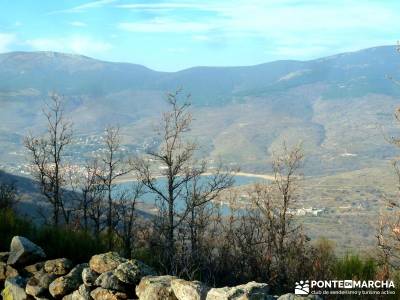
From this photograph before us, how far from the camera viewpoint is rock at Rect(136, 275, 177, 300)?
23.0 feet

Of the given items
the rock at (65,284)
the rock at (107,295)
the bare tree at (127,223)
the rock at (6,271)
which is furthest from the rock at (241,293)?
the bare tree at (127,223)

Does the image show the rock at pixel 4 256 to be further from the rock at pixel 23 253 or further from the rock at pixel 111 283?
the rock at pixel 111 283

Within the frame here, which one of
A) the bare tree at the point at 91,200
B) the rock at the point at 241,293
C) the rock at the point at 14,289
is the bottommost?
the bare tree at the point at 91,200

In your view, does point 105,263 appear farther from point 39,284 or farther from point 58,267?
point 39,284

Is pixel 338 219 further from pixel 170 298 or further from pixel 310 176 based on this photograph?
pixel 170 298

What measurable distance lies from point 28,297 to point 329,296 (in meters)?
4.84

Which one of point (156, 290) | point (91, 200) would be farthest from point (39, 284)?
point (91, 200)

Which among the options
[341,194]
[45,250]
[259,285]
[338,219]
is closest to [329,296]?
[259,285]

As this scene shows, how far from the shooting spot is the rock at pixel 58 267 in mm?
8523

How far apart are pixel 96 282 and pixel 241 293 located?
2436 mm

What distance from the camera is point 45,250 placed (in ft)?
33.2

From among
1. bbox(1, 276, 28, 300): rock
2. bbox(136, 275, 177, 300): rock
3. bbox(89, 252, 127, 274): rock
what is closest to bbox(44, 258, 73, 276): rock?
bbox(1, 276, 28, 300): rock

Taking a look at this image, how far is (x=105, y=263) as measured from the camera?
8.04 metres

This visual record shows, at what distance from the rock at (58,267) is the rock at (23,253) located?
2.22ft
